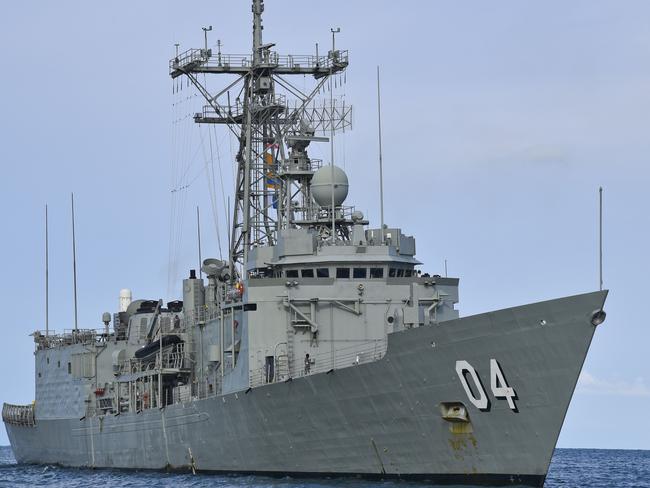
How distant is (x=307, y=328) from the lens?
33.7 m

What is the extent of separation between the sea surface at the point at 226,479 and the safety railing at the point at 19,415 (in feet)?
6.01

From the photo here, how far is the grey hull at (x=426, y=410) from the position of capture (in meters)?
26.7

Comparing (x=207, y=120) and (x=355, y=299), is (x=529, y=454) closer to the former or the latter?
(x=355, y=299)

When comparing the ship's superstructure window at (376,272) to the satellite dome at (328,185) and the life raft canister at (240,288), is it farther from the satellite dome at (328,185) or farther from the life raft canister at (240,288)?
the life raft canister at (240,288)

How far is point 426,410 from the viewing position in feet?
93.8

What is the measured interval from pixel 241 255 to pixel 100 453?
319 inches

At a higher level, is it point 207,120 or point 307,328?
point 207,120

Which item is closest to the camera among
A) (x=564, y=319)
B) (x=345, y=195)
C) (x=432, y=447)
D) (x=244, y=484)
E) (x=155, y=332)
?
(x=564, y=319)

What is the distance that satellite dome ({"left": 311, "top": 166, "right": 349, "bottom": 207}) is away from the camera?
35.3m

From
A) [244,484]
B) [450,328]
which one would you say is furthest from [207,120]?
[450,328]

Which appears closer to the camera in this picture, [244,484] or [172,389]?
[244,484]

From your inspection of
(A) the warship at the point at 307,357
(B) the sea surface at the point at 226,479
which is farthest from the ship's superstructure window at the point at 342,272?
(B) the sea surface at the point at 226,479

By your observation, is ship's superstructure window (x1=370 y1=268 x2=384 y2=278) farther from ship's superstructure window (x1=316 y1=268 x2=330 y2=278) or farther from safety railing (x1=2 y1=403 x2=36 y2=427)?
safety railing (x1=2 y1=403 x2=36 y2=427)

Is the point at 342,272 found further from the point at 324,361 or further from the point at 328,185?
the point at 328,185
